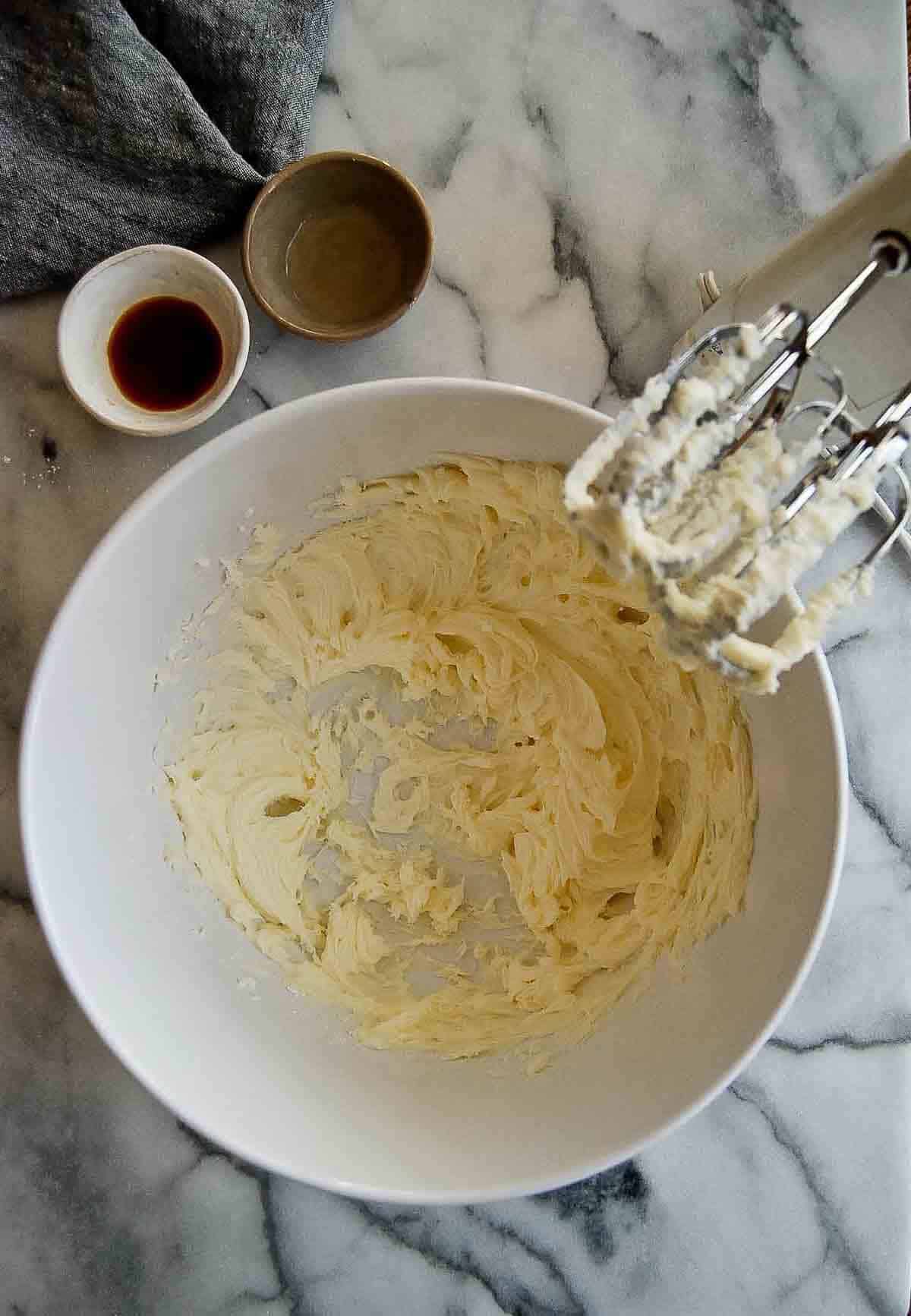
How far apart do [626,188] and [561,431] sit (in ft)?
1.17

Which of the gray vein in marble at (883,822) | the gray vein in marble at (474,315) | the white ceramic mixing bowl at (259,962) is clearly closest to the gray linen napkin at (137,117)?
the gray vein in marble at (474,315)

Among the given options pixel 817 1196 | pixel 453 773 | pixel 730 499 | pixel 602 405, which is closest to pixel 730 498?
pixel 730 499

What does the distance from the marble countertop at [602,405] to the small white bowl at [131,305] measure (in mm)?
51

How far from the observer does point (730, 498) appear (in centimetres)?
67

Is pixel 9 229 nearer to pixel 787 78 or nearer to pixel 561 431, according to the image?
pixel 561 431

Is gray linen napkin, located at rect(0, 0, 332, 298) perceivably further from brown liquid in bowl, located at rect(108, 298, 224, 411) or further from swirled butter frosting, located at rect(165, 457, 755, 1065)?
swirled butter frosting, located at rect(165, 457, 755, 1065)

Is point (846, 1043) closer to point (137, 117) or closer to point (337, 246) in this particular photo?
point (337, 246)

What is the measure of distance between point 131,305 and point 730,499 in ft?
2.21

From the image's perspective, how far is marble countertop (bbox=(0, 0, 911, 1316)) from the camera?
1.09 m

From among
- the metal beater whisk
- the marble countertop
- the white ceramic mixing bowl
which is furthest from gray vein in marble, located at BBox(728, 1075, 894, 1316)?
the metal beater whisk

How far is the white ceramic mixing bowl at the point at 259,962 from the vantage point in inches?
35.6

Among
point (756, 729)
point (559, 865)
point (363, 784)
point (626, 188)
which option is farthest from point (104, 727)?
point (626, 188)

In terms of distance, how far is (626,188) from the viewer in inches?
44.0

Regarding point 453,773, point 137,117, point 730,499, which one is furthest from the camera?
point 453,773
